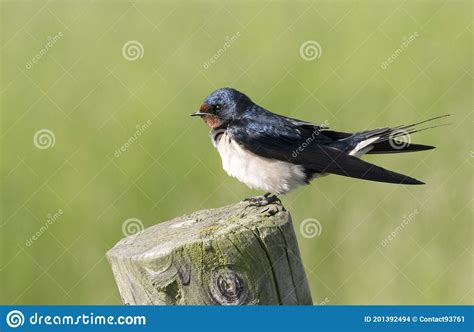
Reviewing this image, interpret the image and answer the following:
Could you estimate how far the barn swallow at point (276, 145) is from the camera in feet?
16.3

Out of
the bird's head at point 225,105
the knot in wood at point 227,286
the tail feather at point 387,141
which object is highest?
the tail feather at point 387,141

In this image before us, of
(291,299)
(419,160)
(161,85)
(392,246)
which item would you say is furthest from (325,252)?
(291,299)

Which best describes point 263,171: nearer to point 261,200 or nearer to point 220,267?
point 261,200

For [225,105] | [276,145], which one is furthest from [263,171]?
[225,105]

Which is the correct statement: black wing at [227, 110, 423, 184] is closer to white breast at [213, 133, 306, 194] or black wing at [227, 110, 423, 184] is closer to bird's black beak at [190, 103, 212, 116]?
white breast at [213, 133, 306, 194]

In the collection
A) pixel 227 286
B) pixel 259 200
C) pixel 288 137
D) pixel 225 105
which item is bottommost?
pixel 227 286

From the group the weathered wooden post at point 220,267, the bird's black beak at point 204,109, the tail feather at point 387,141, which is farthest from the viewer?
the bird's black beak at point 204,109

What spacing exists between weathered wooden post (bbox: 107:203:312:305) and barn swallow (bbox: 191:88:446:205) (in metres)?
1.41

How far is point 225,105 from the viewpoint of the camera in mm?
5145

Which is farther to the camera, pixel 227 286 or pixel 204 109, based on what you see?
pixel 204 109

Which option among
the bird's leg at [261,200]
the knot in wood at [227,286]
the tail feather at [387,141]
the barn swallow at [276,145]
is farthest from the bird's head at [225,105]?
the knot in wood at [227,286]

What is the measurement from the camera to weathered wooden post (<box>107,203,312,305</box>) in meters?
3.30

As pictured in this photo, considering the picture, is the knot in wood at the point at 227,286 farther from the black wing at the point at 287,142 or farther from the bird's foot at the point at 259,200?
the black wing at the point at 287,142

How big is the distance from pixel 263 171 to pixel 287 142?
0.78 ft
